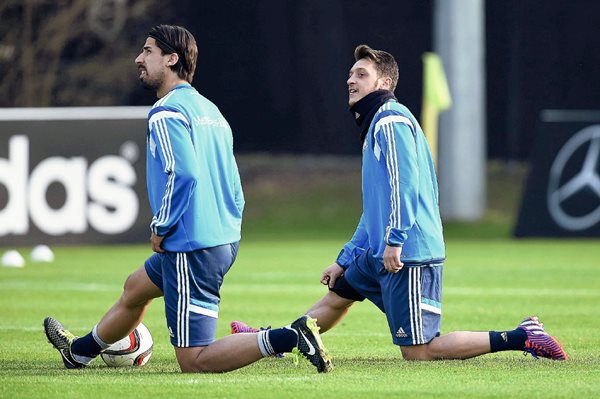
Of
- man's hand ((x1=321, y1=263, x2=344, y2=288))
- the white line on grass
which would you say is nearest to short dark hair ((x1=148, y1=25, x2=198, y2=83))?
man's hand ((x1=321, y1=263, x2=344, y2=288))

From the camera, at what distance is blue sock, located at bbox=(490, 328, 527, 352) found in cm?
920

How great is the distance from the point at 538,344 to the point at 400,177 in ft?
4.47

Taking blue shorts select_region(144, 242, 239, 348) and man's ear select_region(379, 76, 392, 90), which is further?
man's ear select_region(379, 76, 392, 90)

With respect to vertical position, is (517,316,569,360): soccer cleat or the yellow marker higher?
the yellow marker

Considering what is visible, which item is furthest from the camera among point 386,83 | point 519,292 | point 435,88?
point 435,88

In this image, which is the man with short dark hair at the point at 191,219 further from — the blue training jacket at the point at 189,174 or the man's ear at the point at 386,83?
the man's ear at the point at 386,83

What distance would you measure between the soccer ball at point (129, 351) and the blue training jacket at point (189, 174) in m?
1.09

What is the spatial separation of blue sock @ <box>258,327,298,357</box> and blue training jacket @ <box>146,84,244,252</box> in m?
0.65

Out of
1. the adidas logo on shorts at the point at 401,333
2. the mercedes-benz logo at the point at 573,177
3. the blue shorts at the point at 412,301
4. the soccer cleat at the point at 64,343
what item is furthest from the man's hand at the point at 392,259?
the mercedes-benz logo at the point at 573,177

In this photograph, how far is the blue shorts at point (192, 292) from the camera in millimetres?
8656

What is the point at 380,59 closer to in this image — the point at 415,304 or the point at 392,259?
the point at 392,259

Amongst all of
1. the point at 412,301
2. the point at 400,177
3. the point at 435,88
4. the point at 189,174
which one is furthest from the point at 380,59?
the point at 435,88

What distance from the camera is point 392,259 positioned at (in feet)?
29.8

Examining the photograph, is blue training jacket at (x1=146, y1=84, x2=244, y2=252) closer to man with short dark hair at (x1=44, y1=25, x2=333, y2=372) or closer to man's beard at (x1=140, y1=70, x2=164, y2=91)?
man with short dark hair at (x1=44, y1=25, x2=333, y2=372)
